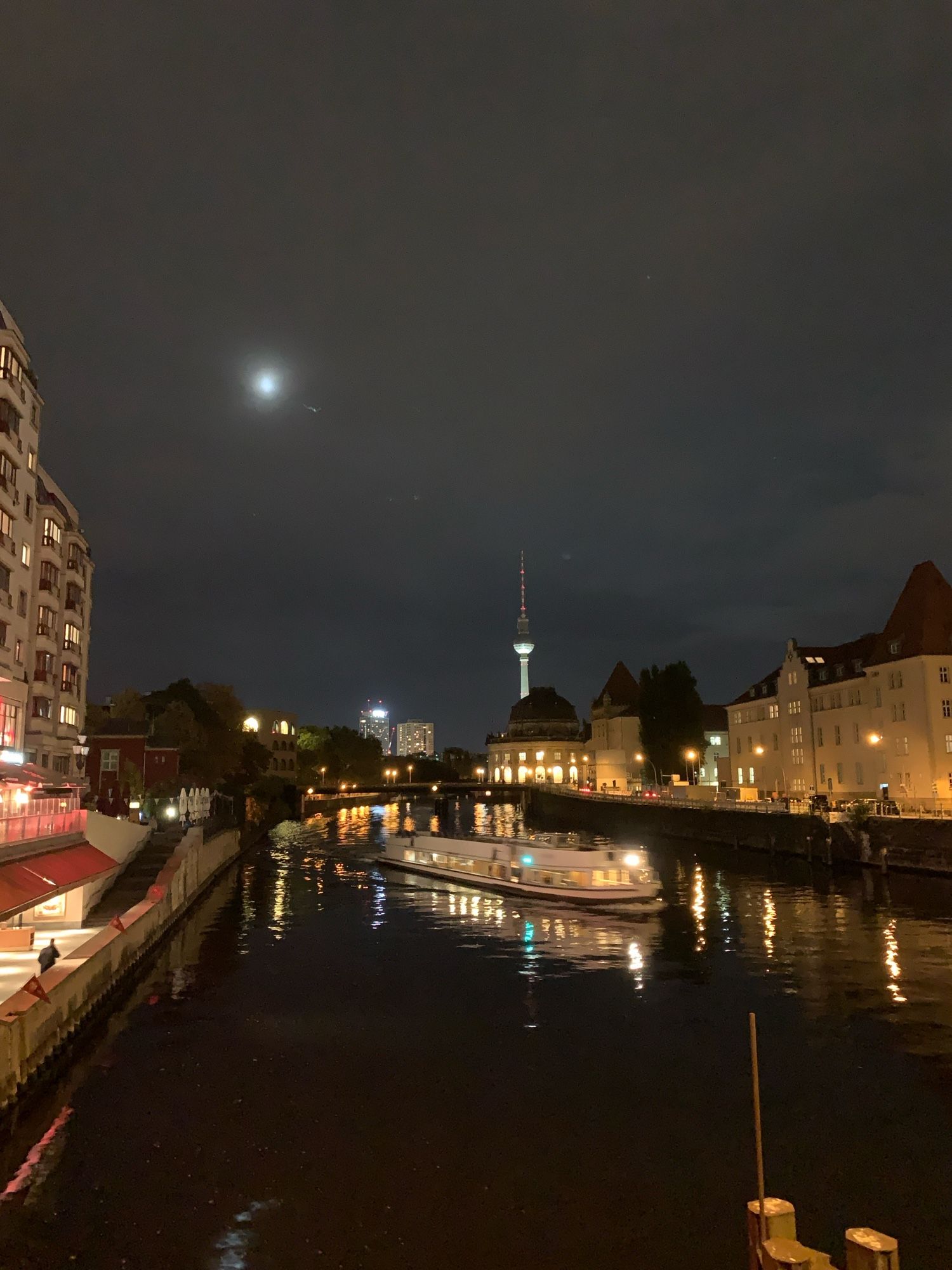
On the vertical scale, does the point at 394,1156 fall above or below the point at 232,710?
below

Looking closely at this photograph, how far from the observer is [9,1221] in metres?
15.2

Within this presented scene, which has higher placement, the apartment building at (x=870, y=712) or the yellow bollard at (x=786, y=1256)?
the apartment building at (x=870, y=712)

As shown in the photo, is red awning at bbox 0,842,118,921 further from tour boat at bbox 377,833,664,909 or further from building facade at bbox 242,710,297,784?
building facade at bbox 242,710,297,784

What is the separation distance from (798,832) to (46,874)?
196ft

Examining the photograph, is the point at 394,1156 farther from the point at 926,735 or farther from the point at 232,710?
the point at 232,710

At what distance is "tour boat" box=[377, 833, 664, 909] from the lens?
174ft

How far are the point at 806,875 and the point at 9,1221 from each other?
56989 mm

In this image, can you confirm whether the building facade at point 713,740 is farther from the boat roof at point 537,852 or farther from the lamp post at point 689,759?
the boat roof at point 537,852

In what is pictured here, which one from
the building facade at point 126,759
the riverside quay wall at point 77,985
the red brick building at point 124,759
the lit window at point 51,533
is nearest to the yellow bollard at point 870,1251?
the riverside quay wall at point 77,985

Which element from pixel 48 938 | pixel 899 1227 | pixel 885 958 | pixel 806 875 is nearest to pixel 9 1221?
pixel 899 1227

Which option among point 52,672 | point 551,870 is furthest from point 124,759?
point 551,870

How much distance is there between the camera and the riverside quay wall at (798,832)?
59.0 metres

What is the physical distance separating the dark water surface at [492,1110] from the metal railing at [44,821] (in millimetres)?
6693

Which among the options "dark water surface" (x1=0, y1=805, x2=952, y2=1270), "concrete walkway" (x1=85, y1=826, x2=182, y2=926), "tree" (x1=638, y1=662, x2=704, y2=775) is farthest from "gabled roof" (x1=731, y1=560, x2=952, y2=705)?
"concrete walkway" (x1=85, y1=826, x2=182, y2=926)
